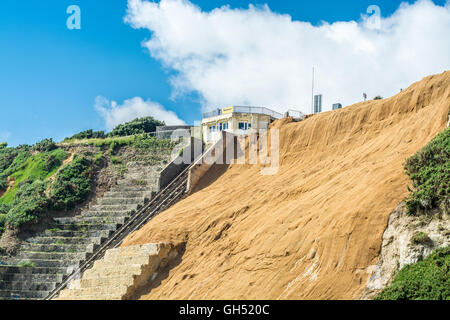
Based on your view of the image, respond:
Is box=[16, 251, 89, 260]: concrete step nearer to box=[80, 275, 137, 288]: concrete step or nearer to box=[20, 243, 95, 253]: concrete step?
box=[20, 243, 95, 253]: concrete step

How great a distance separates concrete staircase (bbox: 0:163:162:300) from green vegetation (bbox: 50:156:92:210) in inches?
59.6

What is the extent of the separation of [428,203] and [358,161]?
7.04m

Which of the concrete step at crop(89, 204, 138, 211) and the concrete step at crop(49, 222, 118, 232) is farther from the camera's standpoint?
the concrete step at crop(89, 204, 138, 211)

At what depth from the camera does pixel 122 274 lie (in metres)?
22.5

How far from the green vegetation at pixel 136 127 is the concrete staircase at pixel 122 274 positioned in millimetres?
23792

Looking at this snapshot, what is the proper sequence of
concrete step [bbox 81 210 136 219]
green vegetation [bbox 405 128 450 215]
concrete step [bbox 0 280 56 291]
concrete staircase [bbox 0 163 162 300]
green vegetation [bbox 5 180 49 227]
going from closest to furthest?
green vegetation [bbox 405 128 450 215] → concrete step [bbox 0 280 56 291] → concrete staircase [bbox 0 163 162 300] → concrete step [bbox 81 210 136 219] → green vegetation [bbox 5 180 49 227]

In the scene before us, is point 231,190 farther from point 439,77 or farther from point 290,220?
point 439,77

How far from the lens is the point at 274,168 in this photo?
28.7 metres

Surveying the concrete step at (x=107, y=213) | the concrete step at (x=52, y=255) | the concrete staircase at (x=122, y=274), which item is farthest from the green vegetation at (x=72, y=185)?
the concrete staircase at (x=122, y=274)

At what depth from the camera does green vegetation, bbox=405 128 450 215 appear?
16.4 metres

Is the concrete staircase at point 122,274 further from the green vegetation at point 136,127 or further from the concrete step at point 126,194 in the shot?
the green vegetation at point 136,127

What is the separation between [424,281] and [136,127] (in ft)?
124

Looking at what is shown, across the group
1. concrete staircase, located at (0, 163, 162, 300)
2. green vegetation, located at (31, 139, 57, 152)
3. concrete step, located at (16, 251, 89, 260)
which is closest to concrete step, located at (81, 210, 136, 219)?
concrete staircase, located at (0, 163, 162, 300)

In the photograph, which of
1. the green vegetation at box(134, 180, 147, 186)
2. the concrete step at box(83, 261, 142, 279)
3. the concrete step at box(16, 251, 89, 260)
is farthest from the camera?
the green vegetation at box(134, 180, 147, 186)
